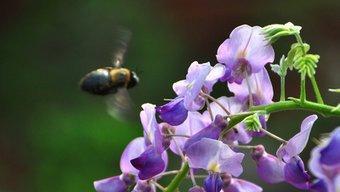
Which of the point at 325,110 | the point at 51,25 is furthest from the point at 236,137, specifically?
the point at 51,25

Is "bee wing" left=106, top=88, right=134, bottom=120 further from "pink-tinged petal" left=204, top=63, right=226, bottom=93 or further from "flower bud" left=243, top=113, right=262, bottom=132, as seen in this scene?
"flower bud" left=243, top=113, right=262, bottom=132

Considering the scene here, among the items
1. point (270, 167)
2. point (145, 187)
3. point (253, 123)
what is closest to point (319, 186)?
point (253, 123)

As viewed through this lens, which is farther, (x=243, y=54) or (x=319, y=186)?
(x=243, y=54)

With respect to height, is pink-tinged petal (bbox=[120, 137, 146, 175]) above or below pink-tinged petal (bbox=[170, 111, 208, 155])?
below

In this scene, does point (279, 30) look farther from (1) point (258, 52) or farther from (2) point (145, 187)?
(2) point (145, 187)

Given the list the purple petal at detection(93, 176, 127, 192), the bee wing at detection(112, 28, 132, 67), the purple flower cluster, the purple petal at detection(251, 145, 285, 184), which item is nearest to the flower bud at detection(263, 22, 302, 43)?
the purple flower cluster

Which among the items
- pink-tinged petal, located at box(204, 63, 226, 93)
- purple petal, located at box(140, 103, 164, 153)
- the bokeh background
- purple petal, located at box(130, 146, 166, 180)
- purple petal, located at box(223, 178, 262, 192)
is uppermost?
pink-tinged petal, located at box(204, 63, 226, 93)

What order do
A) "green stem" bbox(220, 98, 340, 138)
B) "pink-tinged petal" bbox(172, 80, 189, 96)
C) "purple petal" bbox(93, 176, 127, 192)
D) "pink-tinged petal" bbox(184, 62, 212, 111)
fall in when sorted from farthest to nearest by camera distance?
"purple petal" bbox(93, 176, 127, 192) → "pink-tinged petal" bbox(172, 80, 189, 96) → "pink-tinged petal" bbox(184, 62, 212, 111) → "green stem" bbox(220, 98, 340, 138)
